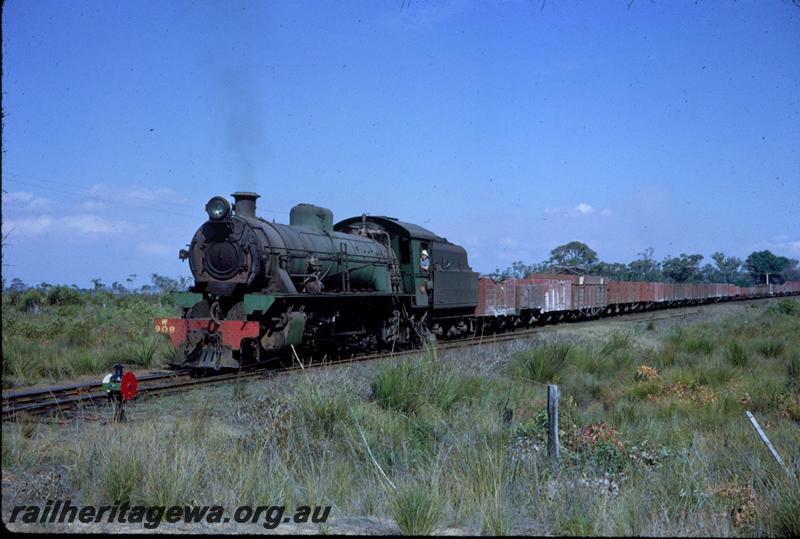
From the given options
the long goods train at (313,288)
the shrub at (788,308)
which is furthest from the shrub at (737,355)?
the shrub at (788,308)

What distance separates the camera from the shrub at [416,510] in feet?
15.7

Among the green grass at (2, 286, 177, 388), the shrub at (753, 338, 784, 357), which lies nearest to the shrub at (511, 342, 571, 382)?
the shrub at (753, 338, 784, 357)

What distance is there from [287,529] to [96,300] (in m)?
34.7

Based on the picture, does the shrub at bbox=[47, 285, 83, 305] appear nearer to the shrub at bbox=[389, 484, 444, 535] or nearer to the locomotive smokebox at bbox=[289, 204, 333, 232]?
the locomotive smokebox at bbox=[289, 204, 333, 232]

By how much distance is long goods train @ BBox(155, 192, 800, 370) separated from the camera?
13.2 metres

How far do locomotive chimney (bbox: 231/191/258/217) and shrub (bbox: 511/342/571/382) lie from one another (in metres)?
6.16

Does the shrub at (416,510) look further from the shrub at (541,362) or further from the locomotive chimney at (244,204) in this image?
the locomotive chimney at (244,204)

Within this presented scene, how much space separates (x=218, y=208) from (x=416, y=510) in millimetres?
9742

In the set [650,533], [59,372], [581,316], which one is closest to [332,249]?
[59,372]

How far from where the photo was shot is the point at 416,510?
4.85 metres

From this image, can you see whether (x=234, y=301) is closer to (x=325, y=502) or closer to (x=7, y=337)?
(x=7, y=337)

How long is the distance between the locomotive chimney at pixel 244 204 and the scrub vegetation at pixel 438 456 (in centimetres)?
438

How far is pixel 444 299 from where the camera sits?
20.7 m

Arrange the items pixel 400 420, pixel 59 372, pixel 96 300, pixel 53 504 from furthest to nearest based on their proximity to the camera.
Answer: pixel 96 300 → pixel 59 372 → pixel 400 420 → pixel 53 504
